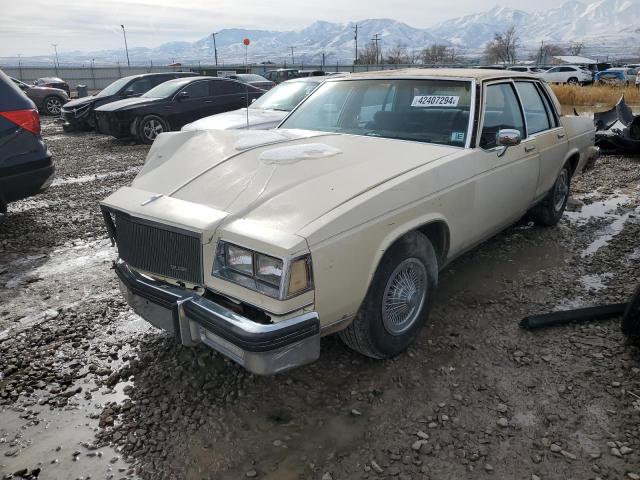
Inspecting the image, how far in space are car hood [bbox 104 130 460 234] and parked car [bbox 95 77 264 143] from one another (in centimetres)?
739

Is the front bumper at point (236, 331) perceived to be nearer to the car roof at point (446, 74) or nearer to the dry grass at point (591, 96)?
the car roof at point (446, 74)

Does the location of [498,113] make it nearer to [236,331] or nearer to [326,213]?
[326,213]

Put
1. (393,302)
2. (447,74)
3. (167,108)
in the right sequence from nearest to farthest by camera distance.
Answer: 1. (393,302)
2. (447,74)
3. (167,108)

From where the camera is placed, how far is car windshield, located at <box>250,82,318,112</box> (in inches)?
343

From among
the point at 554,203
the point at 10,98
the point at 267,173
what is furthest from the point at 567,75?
the point at 267,173

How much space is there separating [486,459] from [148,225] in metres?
2.13

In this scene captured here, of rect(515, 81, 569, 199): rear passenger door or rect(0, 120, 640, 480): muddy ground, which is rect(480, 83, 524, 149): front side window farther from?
rect(0, 120, 640, 480): muddy ground

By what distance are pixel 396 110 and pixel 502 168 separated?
938mm

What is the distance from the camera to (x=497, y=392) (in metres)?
2.77

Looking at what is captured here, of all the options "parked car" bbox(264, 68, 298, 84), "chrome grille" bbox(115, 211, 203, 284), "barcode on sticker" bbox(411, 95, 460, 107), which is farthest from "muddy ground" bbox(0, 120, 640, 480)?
"parked car" bbox(264, 68, 298, 84)

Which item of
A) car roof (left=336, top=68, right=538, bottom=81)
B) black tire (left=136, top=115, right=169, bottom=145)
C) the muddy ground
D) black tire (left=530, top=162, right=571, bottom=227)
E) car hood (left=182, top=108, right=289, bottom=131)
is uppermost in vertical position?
car roof (left=336, top=68, right=538, bottom=81)

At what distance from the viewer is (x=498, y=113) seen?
3.96 meters

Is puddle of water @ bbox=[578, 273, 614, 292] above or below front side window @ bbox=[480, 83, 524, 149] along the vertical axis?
below

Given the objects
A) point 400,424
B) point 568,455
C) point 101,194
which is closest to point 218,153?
point 400,424
